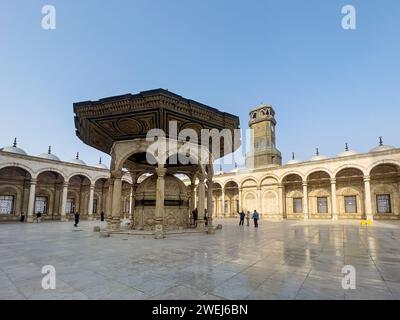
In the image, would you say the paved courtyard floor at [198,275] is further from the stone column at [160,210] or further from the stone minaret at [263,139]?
the stone minaret at [263,139]

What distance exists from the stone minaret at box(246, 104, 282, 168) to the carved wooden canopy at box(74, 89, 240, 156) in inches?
1064

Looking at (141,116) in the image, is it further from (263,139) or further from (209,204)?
(263,139)

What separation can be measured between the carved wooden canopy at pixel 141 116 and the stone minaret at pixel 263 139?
27.0 metres

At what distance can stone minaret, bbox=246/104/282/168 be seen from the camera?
122 feet

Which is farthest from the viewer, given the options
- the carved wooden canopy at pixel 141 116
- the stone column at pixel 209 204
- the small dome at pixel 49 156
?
the small dome at pixel 49 156

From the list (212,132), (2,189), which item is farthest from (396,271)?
(2,189)

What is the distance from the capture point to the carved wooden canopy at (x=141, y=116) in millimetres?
9188

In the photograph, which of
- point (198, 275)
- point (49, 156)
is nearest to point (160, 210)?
point (198, 275)

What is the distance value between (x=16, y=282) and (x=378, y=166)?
31.6 metres

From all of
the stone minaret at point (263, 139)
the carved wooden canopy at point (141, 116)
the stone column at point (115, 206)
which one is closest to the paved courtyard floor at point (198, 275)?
the stone column at point (115, 206)

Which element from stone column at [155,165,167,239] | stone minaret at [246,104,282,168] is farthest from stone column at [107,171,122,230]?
stone minaret at [246,104,282,168]

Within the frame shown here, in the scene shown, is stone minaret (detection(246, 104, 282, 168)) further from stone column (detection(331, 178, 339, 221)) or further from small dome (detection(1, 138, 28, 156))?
small dome (detection(1, 138, 28, 156))
